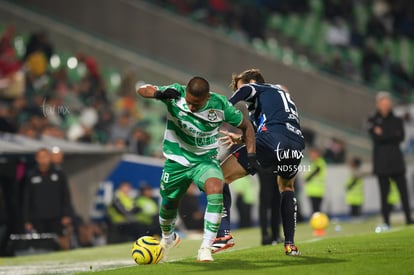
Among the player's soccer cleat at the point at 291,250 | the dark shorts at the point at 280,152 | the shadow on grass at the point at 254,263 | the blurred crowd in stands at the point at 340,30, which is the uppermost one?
the blurred crowd in stands at the point at 340,30

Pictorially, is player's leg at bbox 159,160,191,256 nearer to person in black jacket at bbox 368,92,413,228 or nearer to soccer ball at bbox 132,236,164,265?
soccer ball at bbox 132,236,164,265

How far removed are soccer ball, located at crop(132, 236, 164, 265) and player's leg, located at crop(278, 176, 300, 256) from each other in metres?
1.32

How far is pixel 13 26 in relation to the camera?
1062 inches

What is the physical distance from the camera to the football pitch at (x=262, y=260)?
380 inches

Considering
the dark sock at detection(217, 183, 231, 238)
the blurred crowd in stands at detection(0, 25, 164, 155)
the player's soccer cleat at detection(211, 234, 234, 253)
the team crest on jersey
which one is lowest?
the player's soccer cleat at detection(211, 234, 234, 253)

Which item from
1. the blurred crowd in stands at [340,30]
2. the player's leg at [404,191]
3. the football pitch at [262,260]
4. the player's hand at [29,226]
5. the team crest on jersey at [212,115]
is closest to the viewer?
the football pitch at [262,260]

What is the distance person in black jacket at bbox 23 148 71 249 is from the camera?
58.3 feet

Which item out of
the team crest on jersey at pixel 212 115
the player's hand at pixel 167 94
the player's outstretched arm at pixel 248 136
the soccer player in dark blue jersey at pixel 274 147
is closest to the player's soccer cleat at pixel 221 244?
the soccer player in dark blue jersey at pixel 274 147

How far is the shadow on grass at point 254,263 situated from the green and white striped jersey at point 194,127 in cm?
101

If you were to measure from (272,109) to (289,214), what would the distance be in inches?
44.2

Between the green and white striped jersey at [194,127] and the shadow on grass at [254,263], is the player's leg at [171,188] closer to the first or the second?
the green and white striped jersey at [194,127]

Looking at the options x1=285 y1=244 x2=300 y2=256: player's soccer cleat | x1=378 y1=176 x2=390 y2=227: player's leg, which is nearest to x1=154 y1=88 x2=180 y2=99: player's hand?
x1=285 y1=244 x2=300 y2=256: player's soccer cleat

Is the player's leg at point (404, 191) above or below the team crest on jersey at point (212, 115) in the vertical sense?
below

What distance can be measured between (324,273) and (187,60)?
21.1m
